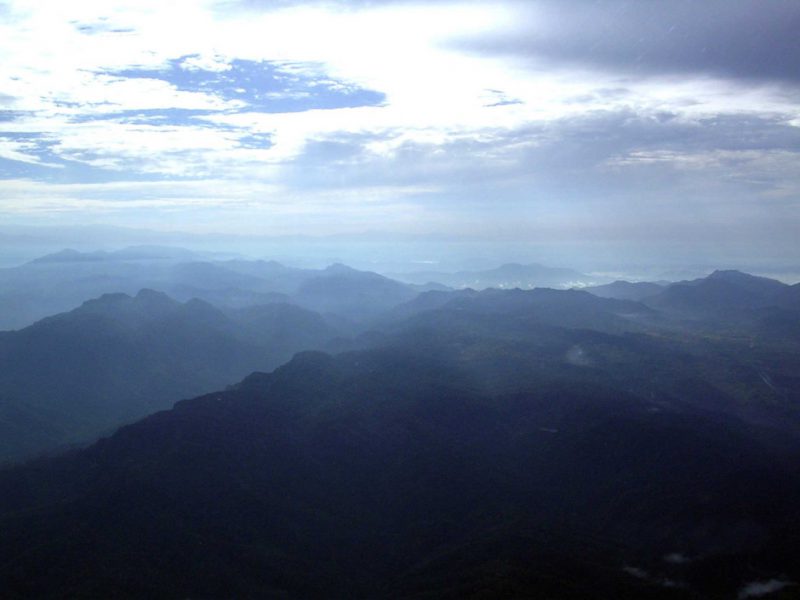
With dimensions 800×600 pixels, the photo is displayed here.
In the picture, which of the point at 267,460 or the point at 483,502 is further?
the point at 267,460

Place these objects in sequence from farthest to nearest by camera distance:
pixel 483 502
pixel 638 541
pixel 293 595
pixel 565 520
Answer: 1. pixel 483 502
2. pixel 565 520
3. pixel 638 541
4. pixel 293 595

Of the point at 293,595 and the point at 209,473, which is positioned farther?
the point at 209,473

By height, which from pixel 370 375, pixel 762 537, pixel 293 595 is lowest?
pixel 293 595

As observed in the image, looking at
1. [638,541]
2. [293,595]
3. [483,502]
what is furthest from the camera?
[483,502]

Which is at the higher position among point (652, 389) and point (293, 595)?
point (652, 389)

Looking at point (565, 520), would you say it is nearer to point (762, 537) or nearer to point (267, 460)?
point (762, 537)

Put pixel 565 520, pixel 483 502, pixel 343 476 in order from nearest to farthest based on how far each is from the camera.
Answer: pixel 565 520 < pixel 483 502 < pixel 343 476

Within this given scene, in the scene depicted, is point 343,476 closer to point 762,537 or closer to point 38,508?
point 38,508

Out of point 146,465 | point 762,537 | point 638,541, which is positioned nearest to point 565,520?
point 638,541

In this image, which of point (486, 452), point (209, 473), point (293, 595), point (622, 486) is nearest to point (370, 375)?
point (486, 452)
